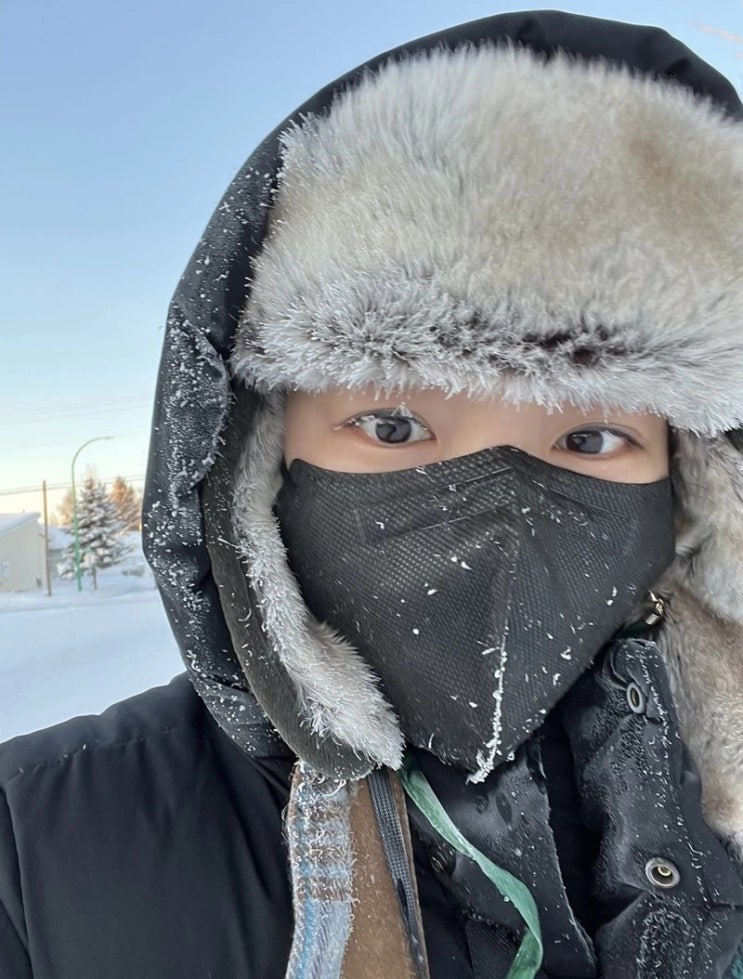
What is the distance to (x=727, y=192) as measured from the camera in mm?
1037

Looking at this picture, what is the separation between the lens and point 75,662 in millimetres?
7156

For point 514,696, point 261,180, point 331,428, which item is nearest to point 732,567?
point 514,696

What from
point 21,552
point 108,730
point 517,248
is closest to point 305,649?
point 108,730

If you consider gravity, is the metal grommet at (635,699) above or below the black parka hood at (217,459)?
below

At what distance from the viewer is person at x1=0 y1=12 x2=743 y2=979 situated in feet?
3.05

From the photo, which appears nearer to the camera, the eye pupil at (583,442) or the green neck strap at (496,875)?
the green neck strap at (496,875)

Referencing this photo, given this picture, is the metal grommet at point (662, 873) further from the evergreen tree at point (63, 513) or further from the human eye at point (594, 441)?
the evergreen tree at point (63, 513)

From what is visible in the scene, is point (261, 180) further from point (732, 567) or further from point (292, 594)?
point (732, 567)

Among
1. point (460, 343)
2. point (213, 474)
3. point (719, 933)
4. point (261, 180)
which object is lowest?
point (719, 933)

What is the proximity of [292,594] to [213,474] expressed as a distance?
23 cm

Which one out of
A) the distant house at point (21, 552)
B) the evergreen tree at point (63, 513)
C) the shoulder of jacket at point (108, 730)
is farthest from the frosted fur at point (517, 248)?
the evergreen tree at point (63, 513)

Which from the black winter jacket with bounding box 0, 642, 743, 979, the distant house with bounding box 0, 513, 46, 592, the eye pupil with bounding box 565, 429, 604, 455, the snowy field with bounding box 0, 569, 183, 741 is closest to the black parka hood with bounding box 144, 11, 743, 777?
the black winter jacket with bounding box 0, 642, 743, 979

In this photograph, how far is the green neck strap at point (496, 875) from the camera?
91cm

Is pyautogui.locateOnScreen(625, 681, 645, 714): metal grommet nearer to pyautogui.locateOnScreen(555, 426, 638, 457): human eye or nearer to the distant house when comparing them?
pyautogui.locateOnScreen(555, 426, 638, 457): human eye
